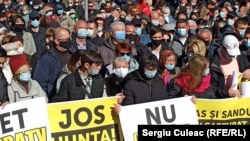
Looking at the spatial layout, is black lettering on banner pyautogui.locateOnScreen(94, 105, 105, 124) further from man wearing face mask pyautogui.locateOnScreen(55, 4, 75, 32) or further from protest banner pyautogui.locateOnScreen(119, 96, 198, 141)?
man wearing face mask pyautogui.locateOnScreen(55, 4, 75, 32)

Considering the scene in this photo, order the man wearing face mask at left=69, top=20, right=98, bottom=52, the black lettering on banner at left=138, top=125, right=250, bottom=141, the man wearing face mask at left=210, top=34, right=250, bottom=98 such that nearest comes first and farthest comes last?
the black lettering on banner at left=138, top=125, right=250, bottom=141, the man wearing face mask at left=210, top=34, right=250, bottom=98, the man wearing face mask at left=69, top=20, right=98, bottom=52

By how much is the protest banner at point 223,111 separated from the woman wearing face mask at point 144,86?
1.65 ft

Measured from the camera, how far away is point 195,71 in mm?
7383

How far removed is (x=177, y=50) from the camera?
10422 millimetres

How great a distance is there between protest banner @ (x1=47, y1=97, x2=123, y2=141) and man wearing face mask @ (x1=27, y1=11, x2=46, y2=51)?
12.4ft

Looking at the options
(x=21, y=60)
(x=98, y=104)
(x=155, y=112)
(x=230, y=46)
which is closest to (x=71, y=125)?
(x=98, y=104)

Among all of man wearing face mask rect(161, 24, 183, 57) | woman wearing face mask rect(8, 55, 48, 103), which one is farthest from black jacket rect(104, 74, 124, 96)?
man wearing face mask rect(161, 24, 183, 57)

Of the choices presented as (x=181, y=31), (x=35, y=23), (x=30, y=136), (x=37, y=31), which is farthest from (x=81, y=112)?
(x=35, y=23)

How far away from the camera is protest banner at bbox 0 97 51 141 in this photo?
6.68 meters

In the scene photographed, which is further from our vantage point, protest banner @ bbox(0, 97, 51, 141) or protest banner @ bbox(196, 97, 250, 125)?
protest banner @ bbox(196, 97, 250, 125)

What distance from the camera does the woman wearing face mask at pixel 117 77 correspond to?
25.0ft

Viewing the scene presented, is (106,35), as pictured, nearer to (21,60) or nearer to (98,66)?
(21,60)

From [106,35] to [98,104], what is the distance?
10.7 feet

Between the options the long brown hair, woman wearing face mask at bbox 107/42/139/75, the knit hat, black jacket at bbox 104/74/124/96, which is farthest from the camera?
woman wearing face mask at bbox 107/42/139/75
